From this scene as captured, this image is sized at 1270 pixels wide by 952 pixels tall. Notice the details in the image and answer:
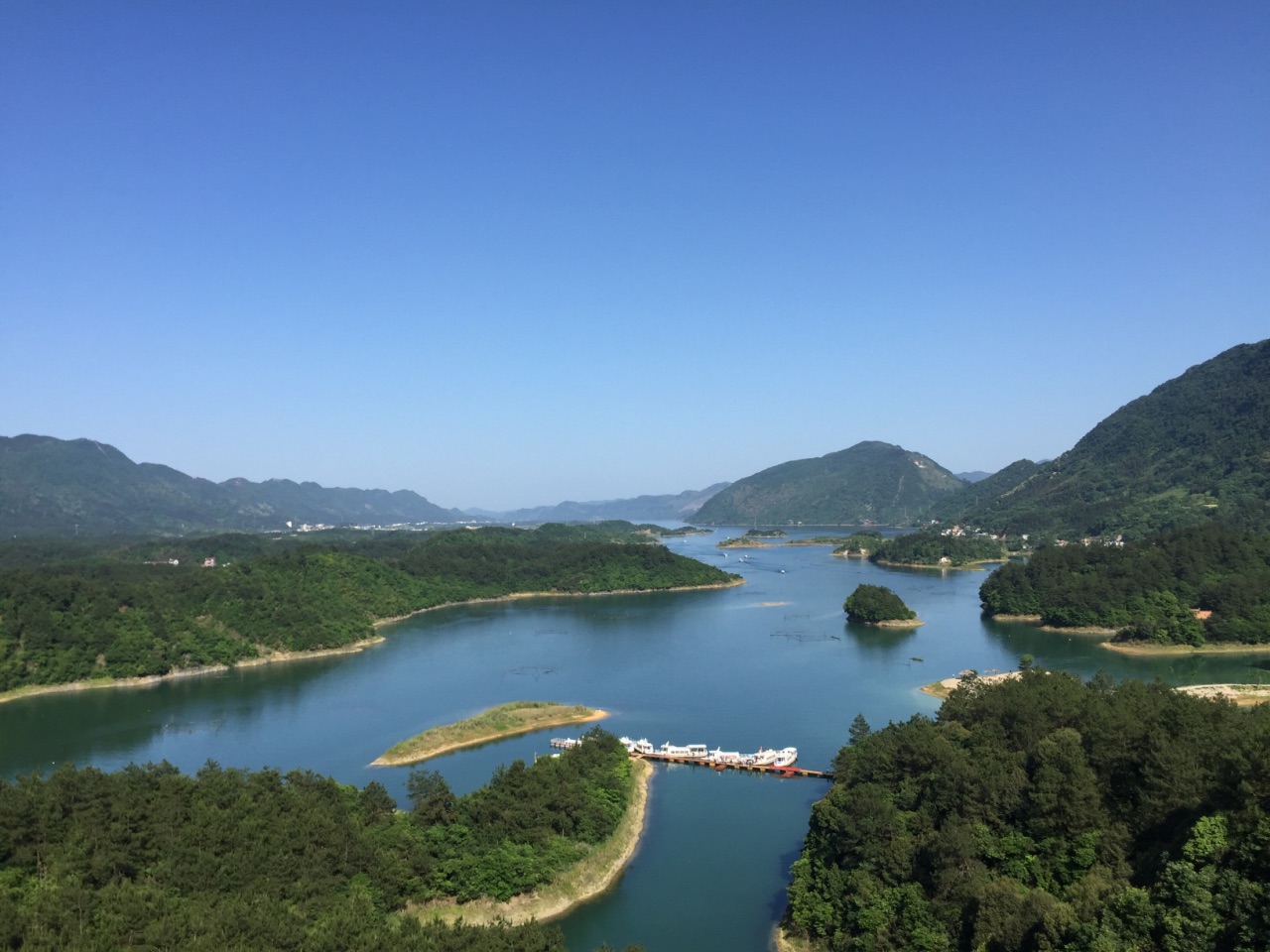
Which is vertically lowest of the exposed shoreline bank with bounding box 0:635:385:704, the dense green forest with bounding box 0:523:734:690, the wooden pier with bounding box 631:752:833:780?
the wooden pier with bounding box 631:752:833:780

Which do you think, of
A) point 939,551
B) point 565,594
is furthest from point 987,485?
point 565,594

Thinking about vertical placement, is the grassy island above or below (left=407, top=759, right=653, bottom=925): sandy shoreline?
above

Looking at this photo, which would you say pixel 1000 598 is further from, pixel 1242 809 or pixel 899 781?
pixel 1242 809

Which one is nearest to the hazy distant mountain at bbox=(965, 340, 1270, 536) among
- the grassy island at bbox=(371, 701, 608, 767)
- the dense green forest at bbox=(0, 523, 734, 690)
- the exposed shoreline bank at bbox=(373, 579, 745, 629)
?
the exposed shoreline bank at bbox=(373, 579, 745, 629)

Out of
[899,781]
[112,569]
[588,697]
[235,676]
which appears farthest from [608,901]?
[112,569]

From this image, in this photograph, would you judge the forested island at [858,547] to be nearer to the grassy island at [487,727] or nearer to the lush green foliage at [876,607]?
the lush green foliage at [876,607]

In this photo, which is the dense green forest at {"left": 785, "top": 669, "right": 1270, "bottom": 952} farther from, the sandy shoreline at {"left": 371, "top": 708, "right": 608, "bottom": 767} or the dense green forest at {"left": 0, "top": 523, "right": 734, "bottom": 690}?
the dense green forest at {"left": 0, "top": 523, "right": 734, "bottom": 690}
